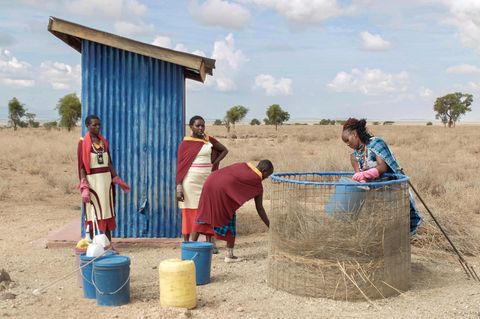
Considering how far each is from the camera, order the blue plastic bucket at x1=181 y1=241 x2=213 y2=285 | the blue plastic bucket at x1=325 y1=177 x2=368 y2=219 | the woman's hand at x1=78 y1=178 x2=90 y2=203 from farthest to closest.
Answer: the woman's hand at x1=78 y1=178 x2=90 y2=203 → the blue plastic bucket at x1=181 y1=241 x2=213 y2=285 → the blue plastic bucket at x1=325 y1=177 x2=368 y2=219

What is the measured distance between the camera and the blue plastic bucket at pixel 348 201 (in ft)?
18.2

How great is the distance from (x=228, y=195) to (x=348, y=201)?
5.33ft

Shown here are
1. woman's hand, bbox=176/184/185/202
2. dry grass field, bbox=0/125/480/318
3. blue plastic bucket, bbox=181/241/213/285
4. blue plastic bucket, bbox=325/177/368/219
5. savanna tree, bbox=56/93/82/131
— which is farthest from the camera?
savanna tree, bbox=56/93/82/131

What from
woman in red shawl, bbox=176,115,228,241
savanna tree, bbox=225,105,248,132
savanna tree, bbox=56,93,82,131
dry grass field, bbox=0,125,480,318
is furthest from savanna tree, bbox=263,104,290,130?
woman in red shawl, bbox=176,115,228,241

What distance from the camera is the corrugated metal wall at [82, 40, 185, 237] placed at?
319 inches

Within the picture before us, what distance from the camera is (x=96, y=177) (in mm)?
7234

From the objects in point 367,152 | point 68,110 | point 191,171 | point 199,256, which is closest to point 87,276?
point 199,256

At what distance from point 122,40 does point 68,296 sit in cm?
372

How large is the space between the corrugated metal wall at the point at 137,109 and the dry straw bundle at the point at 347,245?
280 cm

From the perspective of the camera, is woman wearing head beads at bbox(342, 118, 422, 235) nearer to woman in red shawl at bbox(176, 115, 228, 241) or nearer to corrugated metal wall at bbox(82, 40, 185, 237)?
woman in red shawl at bbox(176, 115, 228, 241)

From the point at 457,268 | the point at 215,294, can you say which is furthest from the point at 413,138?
the point at 215,294

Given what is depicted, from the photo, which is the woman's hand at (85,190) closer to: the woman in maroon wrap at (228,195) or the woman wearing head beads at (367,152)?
the woman in maroon wrap at (228,195)

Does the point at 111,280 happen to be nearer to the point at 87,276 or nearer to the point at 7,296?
the point at 87,276

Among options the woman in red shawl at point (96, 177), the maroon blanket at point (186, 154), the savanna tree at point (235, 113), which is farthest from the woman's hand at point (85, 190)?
the savanna tree at point (235, 113)
